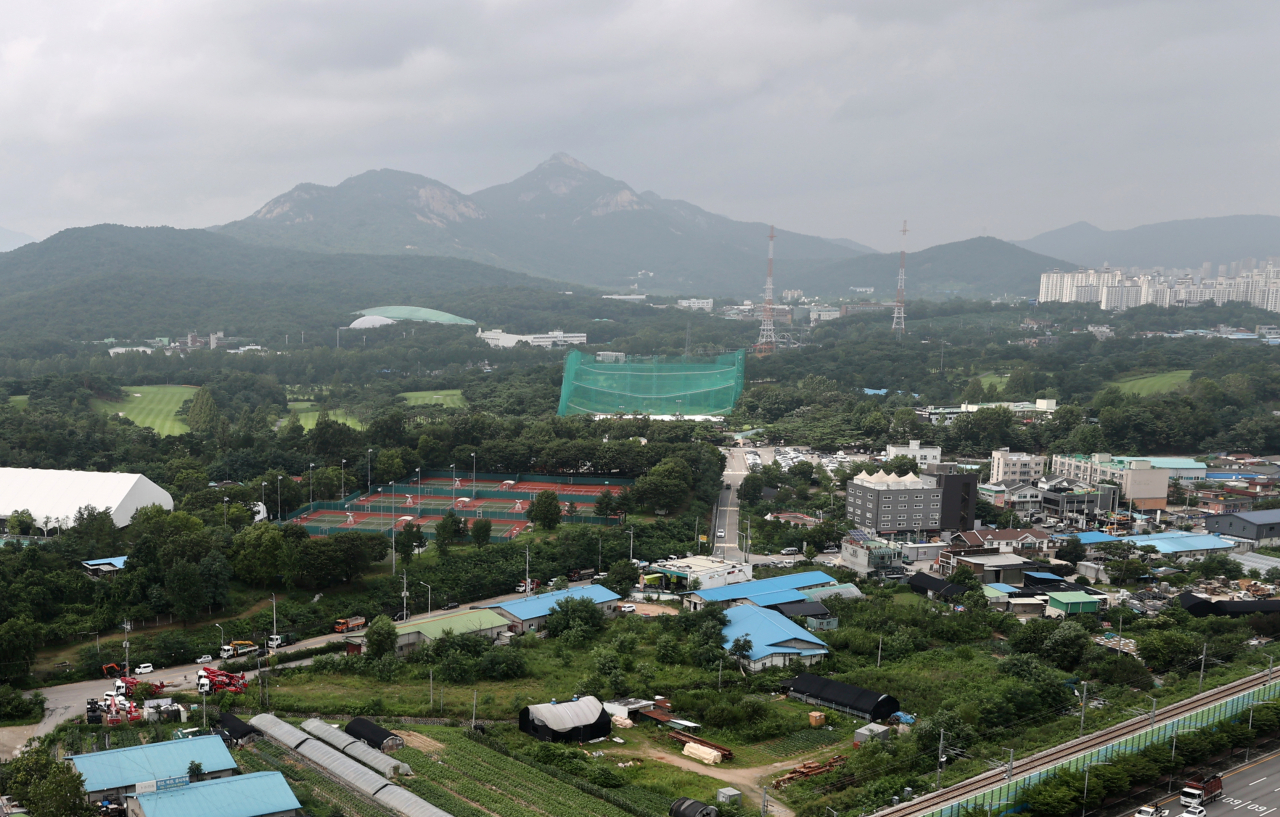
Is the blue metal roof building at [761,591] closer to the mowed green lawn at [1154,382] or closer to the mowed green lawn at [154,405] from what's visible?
the mowed green lawn at [154,405]

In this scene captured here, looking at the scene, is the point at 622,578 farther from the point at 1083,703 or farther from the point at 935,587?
the point at 1083,703

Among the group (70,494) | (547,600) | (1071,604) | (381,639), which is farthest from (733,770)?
(70,494)

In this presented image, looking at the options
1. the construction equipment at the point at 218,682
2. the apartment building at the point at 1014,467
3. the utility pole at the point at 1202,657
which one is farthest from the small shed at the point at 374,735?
the apartment building at the point at 1014,467

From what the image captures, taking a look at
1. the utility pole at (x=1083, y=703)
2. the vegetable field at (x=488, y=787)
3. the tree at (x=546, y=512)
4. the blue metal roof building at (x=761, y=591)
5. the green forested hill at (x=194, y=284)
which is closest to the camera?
the vegetable field at (x=488, y=787)

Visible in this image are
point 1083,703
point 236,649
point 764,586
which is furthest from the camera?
point 764,586

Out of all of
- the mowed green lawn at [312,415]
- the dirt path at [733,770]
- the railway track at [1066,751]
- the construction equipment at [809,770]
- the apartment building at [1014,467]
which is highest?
the mowed green lawn at [312,415]

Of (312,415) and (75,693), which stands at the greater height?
(312,415)
